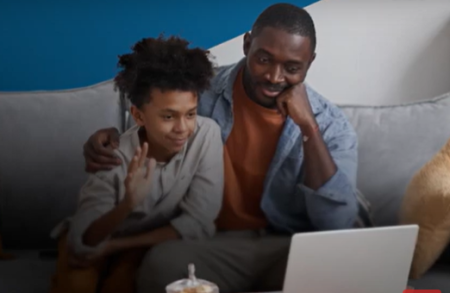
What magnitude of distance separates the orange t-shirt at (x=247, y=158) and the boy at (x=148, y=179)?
0.04 metres

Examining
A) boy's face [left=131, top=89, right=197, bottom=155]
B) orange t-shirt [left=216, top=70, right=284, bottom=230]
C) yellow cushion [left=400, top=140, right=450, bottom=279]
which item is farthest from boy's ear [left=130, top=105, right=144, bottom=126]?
yellow cushion [left=400, top=140, right=450, bottom=279]

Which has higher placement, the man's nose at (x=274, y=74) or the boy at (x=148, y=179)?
the man's nose at (x=274, y=74)

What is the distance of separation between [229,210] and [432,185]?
0.54 m

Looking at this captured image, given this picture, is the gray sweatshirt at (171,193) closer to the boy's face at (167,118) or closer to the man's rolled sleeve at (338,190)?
the boy's face at (167,118)

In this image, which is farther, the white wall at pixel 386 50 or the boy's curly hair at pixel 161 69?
the white wall at pixel 386 50

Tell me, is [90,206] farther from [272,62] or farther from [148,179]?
[272,62]

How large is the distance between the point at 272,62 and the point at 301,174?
287mm

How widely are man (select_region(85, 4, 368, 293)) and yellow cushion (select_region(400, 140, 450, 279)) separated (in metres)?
0.19

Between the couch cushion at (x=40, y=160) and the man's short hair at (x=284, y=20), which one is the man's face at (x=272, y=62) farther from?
the couch cushion at (x=40, y=160)

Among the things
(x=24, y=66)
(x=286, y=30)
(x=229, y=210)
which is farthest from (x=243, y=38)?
(x=24, y=66)

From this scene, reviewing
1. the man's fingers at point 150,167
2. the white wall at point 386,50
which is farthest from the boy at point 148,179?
the white wall at point 386,50

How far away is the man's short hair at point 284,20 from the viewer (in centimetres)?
180

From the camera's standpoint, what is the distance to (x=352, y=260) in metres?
1.76

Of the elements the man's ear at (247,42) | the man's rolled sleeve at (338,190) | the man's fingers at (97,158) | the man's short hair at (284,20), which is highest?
the man's short hair at (284,20)
